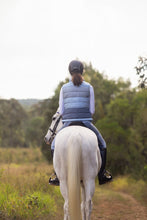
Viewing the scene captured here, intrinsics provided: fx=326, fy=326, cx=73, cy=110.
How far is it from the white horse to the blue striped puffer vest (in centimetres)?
43

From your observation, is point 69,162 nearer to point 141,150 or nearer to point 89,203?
point 89,203

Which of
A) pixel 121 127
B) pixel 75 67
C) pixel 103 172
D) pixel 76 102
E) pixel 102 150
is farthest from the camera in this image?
pixel 121 127

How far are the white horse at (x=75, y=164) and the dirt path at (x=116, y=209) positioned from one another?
11.4 ft

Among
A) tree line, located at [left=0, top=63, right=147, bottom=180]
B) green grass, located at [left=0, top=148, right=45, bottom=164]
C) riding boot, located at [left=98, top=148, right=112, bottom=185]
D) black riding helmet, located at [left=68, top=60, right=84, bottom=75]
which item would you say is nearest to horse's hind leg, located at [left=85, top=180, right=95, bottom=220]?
riding boot, located at [left=98, top=148, right=112, bottom=185]

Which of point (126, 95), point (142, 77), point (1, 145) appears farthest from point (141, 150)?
point (1, 145)

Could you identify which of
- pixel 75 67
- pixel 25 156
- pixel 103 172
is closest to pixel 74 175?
pixel 103 172

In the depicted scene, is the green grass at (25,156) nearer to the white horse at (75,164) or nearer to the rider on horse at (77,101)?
the rider on horse at (77,101)

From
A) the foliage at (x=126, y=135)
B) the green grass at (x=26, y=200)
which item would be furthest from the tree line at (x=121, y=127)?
the green grass at (x=26, y=200)

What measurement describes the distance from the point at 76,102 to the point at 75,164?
47.7 inches

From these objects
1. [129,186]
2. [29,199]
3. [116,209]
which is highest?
[29,199]

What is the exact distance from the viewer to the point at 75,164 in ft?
16.3

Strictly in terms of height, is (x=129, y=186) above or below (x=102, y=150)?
below

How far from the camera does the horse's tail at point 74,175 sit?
4.85 meters

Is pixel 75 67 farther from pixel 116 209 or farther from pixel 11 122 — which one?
pixel 11 122
